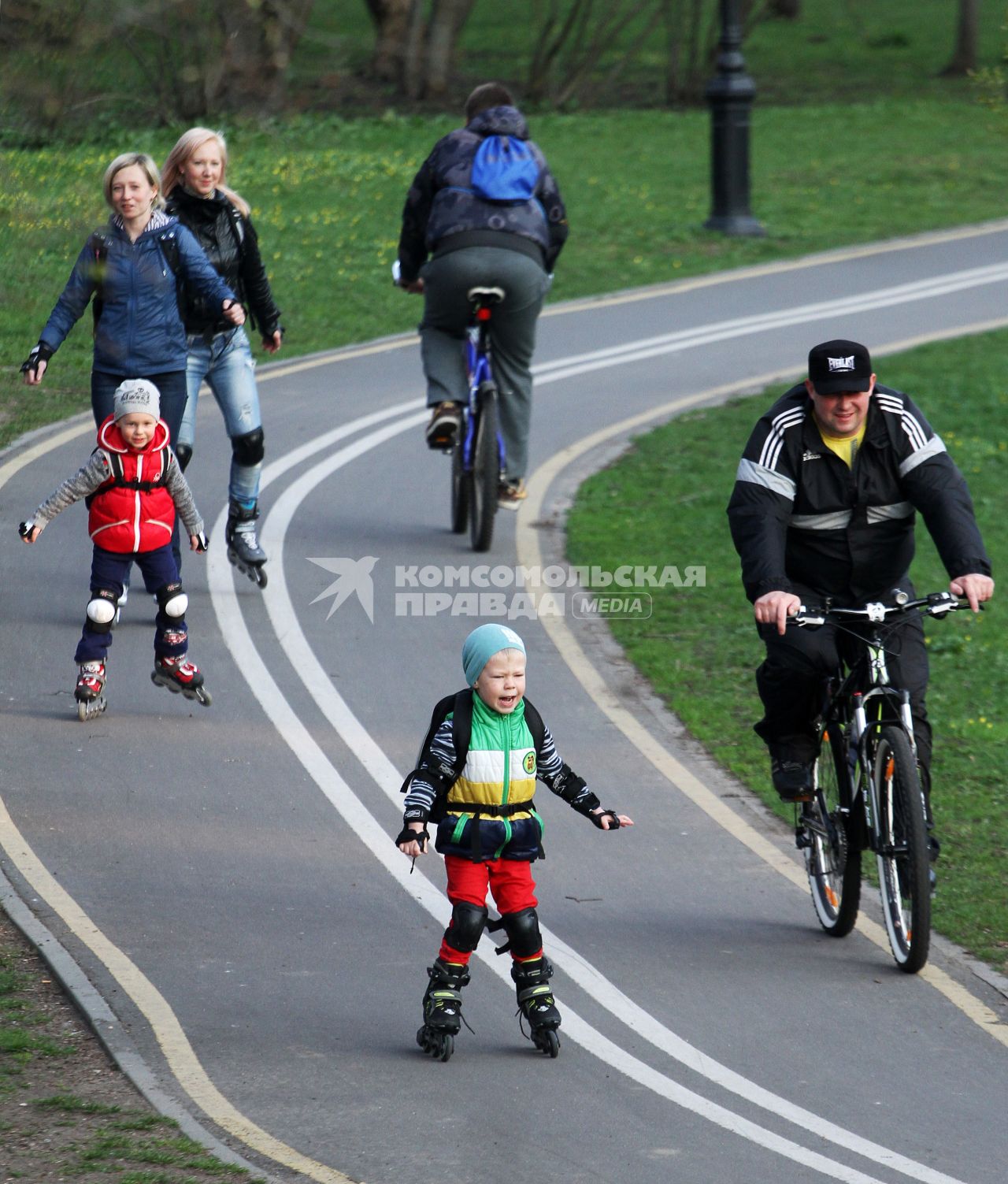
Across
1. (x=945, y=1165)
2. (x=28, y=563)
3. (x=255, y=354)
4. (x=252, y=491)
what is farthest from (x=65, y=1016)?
(x=255, y=354)

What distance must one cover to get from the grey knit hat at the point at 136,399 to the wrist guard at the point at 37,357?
1.08 meters

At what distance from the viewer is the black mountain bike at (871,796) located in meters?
6.30

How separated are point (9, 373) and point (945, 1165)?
3770mm

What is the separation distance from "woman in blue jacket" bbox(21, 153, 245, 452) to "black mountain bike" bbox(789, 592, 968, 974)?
3962 millimetres

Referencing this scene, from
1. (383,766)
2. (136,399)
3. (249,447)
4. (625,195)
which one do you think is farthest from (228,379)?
(625,195)

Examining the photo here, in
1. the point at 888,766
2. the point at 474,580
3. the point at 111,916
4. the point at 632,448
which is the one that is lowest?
the point at 111,916

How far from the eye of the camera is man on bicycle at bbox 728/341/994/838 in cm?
636

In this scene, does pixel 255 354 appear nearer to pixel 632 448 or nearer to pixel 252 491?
pixel 632 448

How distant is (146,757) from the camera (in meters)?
8.44

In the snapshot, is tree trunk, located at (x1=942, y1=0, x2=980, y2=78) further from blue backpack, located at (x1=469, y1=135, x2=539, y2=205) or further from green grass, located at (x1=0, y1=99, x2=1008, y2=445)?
blue backpack, located at (x1=469, y1=135, x2=539, y2=205)

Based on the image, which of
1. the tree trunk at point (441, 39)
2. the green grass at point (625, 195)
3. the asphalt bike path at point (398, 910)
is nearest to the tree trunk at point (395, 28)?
the tree trunk at point (441, 39)

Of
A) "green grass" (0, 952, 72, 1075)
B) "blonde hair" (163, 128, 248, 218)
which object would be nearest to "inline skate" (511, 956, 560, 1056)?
"green grass" (0, 952, 72, 1075)

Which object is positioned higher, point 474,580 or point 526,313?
point 526,313

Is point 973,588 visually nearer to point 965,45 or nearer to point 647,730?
point 647,730
